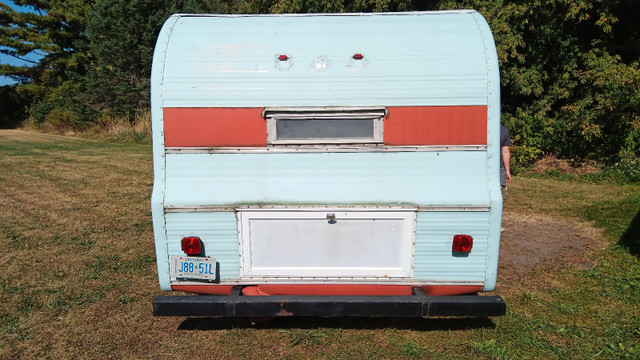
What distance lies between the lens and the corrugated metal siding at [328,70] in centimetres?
349

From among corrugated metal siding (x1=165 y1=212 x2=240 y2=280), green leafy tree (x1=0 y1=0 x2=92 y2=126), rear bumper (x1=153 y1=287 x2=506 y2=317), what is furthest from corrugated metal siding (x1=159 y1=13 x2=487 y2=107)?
green leafy tree (x1=0 y1=0 x2=92 y2=126)

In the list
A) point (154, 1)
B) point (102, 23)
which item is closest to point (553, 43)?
point (154, 1)

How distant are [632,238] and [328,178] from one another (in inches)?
212

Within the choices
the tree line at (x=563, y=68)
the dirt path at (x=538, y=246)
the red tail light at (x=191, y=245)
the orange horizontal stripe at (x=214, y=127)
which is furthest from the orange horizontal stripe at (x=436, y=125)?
the tree line at (x=563, y=68)

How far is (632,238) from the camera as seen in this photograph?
642cm

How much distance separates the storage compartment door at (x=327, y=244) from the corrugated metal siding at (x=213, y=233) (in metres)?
0.08

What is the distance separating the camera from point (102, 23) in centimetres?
2725

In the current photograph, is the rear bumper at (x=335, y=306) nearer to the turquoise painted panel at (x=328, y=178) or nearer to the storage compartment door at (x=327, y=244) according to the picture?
the storage compartment door at (x=327, y=244)

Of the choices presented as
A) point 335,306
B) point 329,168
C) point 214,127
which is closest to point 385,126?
point 329,168

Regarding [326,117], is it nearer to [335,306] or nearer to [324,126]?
[324,126]

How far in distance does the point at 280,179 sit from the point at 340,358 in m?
1.54

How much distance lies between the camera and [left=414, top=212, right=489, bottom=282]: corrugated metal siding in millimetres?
3508

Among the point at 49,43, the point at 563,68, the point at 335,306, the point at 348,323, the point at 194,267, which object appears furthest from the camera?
the point at 49,43

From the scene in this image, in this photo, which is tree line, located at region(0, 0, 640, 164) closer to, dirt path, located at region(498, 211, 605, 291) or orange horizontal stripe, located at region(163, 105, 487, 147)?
dirt path, located at region(498, 211, 605, 291)
